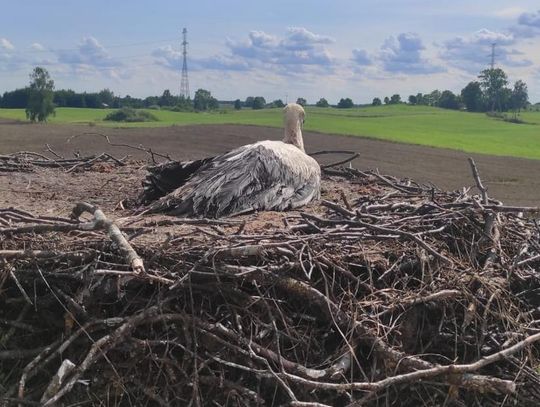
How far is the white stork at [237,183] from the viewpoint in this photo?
720 centimetres

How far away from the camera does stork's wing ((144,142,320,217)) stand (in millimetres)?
7176

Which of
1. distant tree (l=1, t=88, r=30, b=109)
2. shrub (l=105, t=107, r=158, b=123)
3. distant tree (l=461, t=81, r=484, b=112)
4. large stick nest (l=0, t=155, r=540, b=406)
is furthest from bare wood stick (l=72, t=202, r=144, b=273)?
distant tree (l=461, t=81, r=484, b=112)

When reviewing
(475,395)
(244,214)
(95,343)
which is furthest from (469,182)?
(95,343)

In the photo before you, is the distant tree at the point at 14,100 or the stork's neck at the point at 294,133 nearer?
the stork's neck at the point at 294,133

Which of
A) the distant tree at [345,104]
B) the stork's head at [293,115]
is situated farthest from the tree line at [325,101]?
the stork's head at [293,115]

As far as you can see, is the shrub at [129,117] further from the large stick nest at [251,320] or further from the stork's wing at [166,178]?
the large stick nest at [251,320]

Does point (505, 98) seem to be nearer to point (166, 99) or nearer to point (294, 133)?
point (166, 99)

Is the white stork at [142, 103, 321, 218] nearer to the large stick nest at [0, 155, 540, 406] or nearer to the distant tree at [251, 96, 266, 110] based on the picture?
the large stick nest at [0, 155, 540, 406]

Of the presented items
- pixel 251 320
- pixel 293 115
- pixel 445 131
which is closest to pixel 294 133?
pixel 293 115

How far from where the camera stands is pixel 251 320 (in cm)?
502

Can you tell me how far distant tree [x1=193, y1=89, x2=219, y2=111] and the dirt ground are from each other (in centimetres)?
3882

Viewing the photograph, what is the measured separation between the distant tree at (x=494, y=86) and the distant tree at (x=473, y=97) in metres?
0.73

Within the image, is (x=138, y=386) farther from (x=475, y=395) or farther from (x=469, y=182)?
(x=469, y=182)

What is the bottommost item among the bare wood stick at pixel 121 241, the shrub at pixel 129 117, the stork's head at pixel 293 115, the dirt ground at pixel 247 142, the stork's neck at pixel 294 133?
the dirt ground at pixel 247 142
